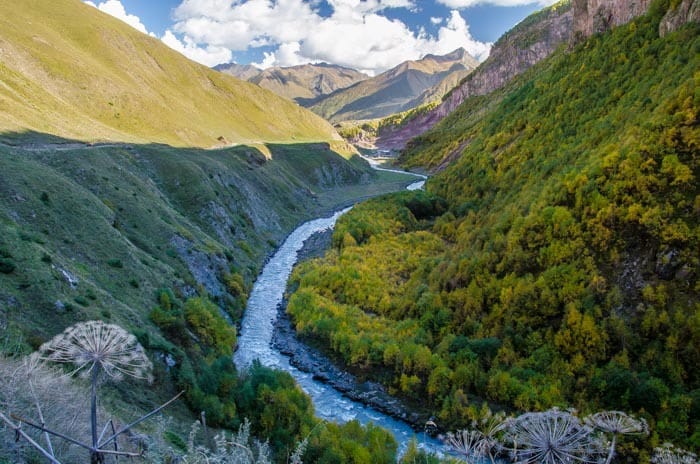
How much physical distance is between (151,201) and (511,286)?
113 feet

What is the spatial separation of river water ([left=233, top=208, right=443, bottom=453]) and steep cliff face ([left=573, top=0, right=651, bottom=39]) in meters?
46.0

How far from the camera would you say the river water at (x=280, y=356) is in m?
24.0

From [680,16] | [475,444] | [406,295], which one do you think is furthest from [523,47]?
[475,444]

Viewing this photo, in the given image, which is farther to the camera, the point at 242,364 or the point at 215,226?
the point at 215,226

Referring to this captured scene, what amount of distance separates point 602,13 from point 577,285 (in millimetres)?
42216

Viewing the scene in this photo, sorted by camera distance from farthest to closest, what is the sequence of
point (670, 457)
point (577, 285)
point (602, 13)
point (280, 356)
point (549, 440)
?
point (602, 13)
point (280, 356)
point (577, 285)
point (670, 457)
point (549, 440)

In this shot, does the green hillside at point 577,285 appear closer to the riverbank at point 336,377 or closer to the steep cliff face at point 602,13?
the riverbank at point 336,377

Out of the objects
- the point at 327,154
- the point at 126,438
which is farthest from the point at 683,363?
the point at 327,154

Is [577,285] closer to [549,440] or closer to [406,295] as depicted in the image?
[406,295]

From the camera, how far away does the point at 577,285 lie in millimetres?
24531

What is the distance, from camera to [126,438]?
1030cm

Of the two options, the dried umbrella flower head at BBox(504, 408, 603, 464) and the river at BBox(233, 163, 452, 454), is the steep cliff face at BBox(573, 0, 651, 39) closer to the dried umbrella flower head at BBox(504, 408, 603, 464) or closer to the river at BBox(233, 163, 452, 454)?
the river at BBox(233, 163, 452, 454)

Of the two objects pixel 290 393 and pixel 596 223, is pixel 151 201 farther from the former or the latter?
pixel 596 223

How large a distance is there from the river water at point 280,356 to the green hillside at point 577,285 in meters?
2.23
